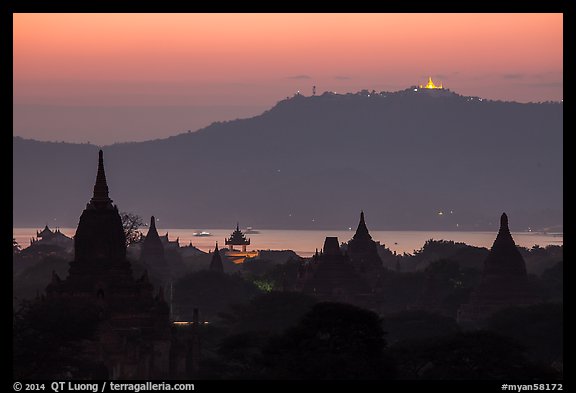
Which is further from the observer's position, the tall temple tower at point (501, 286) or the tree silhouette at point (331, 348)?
the tall temple tower at point (501, 286)

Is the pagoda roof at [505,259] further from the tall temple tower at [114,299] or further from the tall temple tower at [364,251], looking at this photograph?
the tall temple tower at [114,299]

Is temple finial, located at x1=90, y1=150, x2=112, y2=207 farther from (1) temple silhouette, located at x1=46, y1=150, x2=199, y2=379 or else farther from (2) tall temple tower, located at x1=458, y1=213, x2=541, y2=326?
(2) tall temple tower, located at x1=458, y1=213, x2=541, y2=326

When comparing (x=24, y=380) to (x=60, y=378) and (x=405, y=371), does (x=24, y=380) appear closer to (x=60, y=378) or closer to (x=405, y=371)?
(x=60, y=378)

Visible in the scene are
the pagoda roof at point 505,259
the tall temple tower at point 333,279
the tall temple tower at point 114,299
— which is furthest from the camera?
the tall temple tower at point 333,279

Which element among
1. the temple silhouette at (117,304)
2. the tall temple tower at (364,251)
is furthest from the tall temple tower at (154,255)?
the temple silhouette at (117,304)

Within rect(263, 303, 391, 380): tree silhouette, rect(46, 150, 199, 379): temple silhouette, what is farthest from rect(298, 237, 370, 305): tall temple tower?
rect(263, 303, 391, 380): tree silhouette

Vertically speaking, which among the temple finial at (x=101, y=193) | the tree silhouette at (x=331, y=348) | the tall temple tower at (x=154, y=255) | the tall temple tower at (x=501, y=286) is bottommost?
the tree silhouette at (x=331, y=348)

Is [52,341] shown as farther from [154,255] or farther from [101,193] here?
[154,255]
